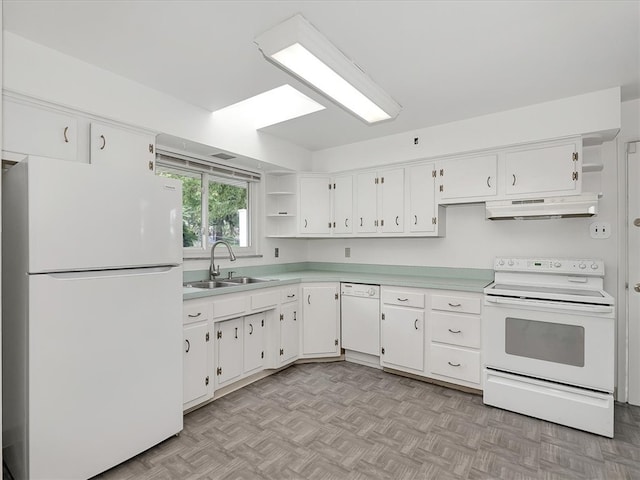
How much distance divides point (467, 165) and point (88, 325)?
3165 millimetres

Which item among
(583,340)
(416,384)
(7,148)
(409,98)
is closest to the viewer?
(7,148)

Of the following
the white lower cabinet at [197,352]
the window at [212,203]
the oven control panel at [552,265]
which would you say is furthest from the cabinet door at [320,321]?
the oven control panel at [552,265]

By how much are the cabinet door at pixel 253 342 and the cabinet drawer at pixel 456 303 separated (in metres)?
1.61

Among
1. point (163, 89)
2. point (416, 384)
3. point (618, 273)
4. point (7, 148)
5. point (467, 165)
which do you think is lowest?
point (416, 384)

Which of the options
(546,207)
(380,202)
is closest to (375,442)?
(546,207)

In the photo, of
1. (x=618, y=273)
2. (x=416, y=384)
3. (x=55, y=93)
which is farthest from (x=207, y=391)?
(x=618, y=273)

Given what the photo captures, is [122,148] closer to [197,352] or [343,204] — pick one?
[197,352]

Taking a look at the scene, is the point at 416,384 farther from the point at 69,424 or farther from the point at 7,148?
the point at 7,148

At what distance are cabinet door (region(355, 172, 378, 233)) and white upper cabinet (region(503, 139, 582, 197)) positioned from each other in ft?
4.25

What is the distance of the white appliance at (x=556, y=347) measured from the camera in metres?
2.31

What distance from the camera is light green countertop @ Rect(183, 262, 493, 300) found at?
2.91 metres

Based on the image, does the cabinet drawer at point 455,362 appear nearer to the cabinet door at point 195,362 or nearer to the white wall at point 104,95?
the cabinet door at point 195,362

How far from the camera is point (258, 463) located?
201cm

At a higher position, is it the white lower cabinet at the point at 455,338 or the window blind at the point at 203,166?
the window blind at the point at 203,166
